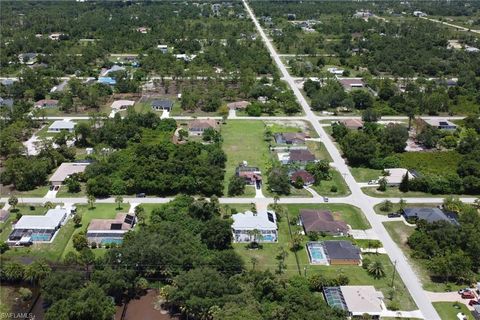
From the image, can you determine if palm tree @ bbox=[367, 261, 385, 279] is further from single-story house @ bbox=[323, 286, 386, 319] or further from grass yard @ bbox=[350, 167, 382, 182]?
grass yard @ bbox=[350, 167, 382, 182]

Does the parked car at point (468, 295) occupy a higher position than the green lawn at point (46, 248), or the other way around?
the parked car at point (468, 295)

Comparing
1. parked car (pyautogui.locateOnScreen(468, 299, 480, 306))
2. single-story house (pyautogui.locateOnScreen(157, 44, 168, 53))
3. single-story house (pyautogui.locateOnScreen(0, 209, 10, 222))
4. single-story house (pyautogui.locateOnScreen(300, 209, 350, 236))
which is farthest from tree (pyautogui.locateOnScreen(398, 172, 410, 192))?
single-story house (pyautogui.locateOnScreen(157, 44, 168, 53))

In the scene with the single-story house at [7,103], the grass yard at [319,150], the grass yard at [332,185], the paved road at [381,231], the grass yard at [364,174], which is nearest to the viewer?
the paved road at [381,231]

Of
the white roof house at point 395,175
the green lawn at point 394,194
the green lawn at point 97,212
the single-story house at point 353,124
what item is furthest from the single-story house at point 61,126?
the white roof house at point 395,175

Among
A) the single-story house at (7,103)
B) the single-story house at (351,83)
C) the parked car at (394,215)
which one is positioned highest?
the single-story house at (7,103)

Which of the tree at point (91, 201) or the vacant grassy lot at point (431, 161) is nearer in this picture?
the tree at point (91, 201)

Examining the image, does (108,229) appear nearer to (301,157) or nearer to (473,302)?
(301,157)

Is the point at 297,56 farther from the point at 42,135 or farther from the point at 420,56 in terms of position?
the point at 42,135

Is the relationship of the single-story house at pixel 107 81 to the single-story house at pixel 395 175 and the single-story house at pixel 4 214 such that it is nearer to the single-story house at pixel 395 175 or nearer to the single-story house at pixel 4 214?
the single-story house at pixel 4 214
